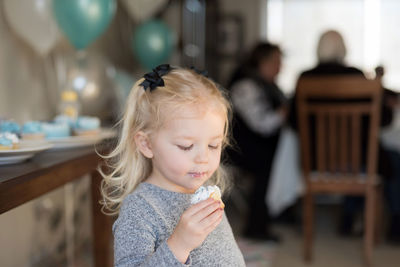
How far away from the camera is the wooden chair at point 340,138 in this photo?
92.2 inches

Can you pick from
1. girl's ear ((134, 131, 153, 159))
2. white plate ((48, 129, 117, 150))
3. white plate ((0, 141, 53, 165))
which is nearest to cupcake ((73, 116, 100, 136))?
white plate ((48, 129, 117, 150))

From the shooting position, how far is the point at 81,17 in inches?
73.9

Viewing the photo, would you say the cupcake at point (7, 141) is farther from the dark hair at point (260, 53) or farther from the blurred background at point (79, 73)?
the dark hair at point (260, 53)

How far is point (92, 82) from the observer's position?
2.01 m

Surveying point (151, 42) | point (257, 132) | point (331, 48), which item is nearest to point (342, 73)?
point (331, 48)

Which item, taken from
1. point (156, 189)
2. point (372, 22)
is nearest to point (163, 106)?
point (156, 189)

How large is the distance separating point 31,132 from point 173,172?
56cm

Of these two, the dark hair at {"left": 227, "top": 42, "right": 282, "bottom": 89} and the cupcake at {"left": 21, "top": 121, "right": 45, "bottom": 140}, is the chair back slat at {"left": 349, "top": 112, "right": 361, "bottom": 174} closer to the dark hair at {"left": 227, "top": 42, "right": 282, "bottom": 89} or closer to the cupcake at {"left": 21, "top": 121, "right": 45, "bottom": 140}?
the dark hair at {"left": 227, "top": 42, "right": 282, "bottom": 89}

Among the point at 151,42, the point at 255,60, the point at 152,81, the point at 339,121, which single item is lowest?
the point at 339,121

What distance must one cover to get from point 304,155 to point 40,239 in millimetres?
1312

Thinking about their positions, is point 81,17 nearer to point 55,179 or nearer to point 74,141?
point 74,141

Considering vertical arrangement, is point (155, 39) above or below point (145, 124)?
above

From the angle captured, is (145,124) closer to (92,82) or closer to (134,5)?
(92,82)

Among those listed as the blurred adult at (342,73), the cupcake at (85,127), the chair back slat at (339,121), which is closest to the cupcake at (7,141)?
the cupcake at (85,127)
